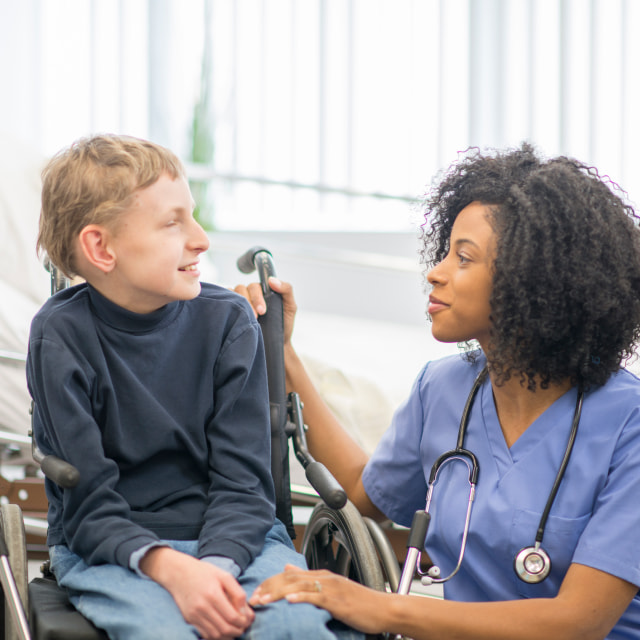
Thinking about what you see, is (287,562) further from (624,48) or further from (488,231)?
(624,48)

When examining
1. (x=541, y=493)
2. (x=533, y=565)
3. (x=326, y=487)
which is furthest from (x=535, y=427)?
(x=326, y=487)

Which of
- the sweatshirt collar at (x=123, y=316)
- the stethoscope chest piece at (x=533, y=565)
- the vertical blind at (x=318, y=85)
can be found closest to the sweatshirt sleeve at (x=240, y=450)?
the sweatshirt collar at (x=123, y=316)

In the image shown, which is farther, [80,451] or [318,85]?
[318,85]

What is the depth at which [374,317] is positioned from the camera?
173 inches

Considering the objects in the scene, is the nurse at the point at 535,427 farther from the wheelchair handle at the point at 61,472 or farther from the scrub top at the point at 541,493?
the wheelchair handle at the point at 61,472

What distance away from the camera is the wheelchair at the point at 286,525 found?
115cm

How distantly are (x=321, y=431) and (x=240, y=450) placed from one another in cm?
36

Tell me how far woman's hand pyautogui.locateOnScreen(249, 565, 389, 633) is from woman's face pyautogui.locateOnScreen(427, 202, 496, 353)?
0.40 meters

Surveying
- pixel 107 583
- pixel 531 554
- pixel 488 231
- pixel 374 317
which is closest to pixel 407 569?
pixel 531 554

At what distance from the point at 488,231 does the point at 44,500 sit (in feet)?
4.87

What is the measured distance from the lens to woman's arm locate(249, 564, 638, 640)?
113 cm

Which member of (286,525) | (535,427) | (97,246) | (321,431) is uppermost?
(97,246)

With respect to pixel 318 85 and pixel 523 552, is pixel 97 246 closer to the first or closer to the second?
pixel 523 552

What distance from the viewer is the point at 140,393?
1.28m
